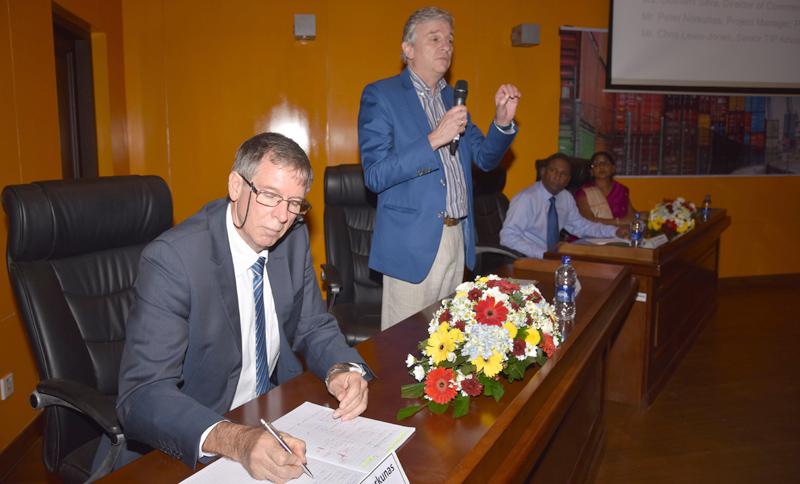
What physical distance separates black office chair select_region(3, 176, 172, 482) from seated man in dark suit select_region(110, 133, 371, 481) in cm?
26

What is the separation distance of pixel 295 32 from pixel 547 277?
294 cm

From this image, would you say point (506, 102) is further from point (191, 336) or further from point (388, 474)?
point (388, 474)

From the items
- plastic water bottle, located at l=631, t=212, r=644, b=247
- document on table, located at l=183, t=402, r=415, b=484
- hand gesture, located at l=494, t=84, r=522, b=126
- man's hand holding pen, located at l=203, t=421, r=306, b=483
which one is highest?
hand gesture, located at l=494, t=84, r=522, b=126

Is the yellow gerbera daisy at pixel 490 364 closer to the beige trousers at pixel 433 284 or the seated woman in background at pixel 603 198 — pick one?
the beige trousers at pixel 433 284

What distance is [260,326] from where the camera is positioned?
158 centimetres

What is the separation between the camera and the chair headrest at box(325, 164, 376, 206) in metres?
3.30

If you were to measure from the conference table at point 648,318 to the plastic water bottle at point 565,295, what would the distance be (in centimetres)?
61

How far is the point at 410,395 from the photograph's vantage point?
4.51 feet

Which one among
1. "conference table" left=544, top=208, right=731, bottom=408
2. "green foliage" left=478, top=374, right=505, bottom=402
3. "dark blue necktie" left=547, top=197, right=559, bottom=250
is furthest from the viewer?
"dark blue necktie" left=547, top=197, right=559, bottom=250

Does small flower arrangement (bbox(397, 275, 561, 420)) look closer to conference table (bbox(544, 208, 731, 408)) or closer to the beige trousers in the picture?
the beige trousers

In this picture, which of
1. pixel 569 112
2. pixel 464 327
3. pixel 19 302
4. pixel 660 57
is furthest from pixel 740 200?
pixel 19 302

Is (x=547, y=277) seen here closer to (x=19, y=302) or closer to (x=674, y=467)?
(x=674, y=467)

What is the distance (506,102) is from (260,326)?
1.29 metres

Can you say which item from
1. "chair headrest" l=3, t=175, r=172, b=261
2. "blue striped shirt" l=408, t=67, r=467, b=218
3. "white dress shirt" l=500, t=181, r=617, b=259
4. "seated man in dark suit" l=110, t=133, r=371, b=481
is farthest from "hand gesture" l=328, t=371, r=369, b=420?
"white dress shirt" l=500, t=181, r=617, b=259
